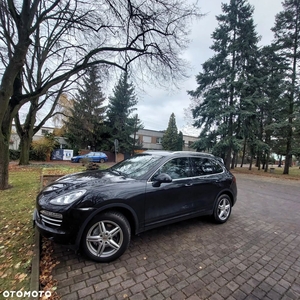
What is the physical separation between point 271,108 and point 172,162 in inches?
730

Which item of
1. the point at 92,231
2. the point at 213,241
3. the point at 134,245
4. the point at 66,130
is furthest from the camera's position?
the point at 66,130

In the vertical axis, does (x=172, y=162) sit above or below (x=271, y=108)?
below

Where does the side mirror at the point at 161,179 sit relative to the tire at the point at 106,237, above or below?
above

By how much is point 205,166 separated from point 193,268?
2141 mm

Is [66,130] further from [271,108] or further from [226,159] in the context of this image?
[271,108]

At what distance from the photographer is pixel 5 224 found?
11.5 feet

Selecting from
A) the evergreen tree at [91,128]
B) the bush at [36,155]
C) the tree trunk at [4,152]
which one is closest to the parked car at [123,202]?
the tree trunk at [4,152]

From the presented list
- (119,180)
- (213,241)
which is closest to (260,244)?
(213,241)

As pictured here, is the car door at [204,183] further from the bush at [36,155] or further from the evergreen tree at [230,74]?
the bush at [36,155]

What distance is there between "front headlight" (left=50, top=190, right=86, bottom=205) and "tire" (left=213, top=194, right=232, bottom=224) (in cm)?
302

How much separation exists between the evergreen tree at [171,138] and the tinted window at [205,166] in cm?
3397

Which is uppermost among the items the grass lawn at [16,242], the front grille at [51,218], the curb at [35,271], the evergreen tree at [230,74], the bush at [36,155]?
the evergreen tree at [230,74]

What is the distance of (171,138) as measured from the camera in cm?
3934

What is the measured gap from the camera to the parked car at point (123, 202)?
240 cm
